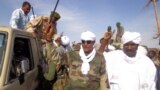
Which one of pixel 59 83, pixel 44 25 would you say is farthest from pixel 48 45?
pixel 44 25

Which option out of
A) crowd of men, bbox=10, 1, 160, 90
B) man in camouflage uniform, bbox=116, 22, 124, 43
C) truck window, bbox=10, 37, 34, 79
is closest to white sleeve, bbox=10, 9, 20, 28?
crowd of men, bbox=10, 1, 160, 90

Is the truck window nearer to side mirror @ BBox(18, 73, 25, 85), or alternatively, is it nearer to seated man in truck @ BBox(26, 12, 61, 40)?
side mirror @ BBox(18, 73, 25, 85)

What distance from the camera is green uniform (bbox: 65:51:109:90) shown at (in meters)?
7.01

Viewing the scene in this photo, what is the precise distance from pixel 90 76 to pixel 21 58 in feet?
4.05

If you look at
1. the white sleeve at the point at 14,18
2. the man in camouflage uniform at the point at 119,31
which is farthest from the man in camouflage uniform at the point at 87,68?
the man in camouflage uniform at the point at 119,31

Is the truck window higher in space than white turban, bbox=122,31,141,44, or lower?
lower

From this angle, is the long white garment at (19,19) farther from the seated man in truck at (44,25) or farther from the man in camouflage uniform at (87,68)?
the man in camouflage uniform at (87,68)

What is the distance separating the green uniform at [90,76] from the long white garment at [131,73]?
0.69 ft

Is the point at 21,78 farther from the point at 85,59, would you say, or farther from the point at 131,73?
the point at 131,73

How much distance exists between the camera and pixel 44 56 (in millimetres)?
8539

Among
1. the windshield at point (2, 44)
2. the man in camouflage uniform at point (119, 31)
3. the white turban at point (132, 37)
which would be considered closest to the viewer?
the windshield at point (2, 44)

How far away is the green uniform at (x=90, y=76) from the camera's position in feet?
23.0

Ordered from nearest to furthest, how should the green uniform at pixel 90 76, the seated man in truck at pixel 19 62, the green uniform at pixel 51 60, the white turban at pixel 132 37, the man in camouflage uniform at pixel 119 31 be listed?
the seated man in truck at pixel 19 62 → the white turban at pixel 132 37 → the green uniform at pixel 90 76 → the green uniform at pixel 51 60 → the man in camouflage uniform at pixel 119 31

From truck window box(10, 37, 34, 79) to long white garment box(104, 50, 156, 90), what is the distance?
1.32 m
